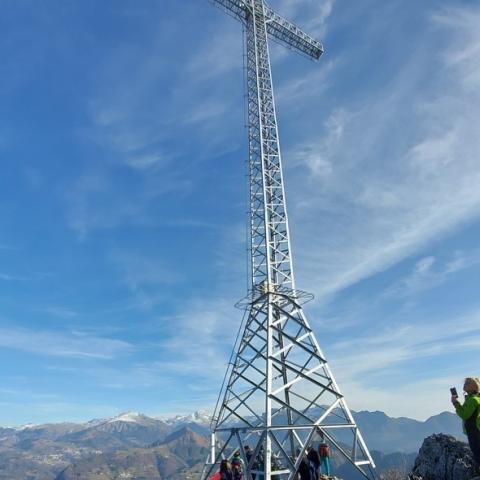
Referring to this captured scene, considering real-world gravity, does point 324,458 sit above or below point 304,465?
above

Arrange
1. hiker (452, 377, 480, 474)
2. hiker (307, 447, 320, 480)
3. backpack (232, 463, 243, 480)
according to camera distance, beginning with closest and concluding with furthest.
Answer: hiker (452, 377, 480, 474), hiker (307, 447, 320, 480), backpack (232, 463, 243, 480)

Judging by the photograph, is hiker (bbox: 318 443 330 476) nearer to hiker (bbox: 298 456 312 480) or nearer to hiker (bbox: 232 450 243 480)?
hiker (bbox: 298 456 312 480)

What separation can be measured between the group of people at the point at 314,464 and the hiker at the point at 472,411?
11306mm

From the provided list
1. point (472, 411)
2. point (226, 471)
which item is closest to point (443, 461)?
point (472, 411)

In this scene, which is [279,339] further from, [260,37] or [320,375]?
[260,37]

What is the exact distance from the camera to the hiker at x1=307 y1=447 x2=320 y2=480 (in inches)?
777

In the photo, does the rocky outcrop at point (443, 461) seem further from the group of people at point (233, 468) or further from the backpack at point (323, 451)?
the group of people at point (233, 468)

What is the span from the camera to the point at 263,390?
24672 millimetres

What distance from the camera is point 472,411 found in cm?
987

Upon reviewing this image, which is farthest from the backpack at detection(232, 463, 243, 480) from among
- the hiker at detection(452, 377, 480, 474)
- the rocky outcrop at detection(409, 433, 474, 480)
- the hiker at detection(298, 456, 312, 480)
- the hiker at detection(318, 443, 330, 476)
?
the hiker at detection(452, 377, 480, 474)

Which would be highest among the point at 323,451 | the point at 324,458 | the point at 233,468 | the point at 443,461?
the point at 323,451

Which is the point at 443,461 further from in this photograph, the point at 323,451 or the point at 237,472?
the point at 237,472

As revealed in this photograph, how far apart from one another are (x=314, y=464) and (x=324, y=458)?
1.38 metres

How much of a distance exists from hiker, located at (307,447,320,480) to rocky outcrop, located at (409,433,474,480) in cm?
425
